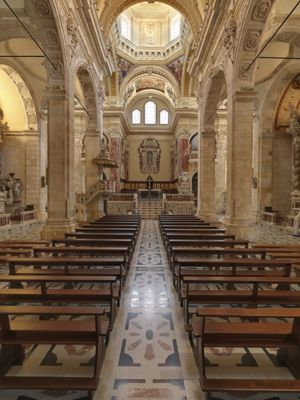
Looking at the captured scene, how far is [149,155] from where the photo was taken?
114 feet

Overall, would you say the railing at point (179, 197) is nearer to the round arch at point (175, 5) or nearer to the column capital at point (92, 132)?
the column capital at point (92, 132)

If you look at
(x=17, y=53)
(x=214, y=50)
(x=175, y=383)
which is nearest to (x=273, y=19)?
(x=214, y=50)

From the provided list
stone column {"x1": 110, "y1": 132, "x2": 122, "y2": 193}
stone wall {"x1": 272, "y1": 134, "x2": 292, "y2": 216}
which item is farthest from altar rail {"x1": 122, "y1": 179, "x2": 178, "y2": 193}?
stone wall {"x1": 272, "y1": 134, "x2": 292, "y2": 216}

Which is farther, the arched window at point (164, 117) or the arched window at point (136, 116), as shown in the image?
the arched window at point (164, 117)

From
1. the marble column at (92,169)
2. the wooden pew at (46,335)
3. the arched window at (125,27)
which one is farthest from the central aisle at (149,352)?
the arched window at (125,27)

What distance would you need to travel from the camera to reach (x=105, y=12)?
16.0 meters

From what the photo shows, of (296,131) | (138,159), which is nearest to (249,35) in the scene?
(296,131)

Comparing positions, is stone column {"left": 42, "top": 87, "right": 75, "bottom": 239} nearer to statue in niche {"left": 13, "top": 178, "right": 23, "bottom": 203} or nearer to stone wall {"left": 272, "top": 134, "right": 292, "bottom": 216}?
statue in niche {"left": 13, "top": 178, "right": 23, "bottom": 203}

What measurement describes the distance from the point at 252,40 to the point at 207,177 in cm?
750

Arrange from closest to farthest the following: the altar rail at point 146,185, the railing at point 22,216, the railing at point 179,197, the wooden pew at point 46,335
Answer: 1. the wooden pew at point 46,335
2. the railing at point 22,216
3. the railing at point 179,197
4. the altar rail at point 146,185

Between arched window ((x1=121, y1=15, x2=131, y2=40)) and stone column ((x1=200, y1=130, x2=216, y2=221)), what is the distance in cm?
1561

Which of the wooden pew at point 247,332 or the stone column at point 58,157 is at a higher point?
the stone column at point 58,157

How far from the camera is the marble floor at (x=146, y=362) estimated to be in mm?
2539

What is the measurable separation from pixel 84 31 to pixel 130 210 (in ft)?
37.6
